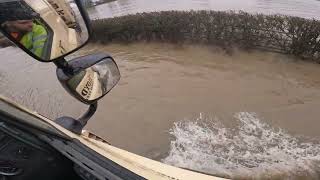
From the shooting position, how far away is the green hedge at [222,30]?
1120cm

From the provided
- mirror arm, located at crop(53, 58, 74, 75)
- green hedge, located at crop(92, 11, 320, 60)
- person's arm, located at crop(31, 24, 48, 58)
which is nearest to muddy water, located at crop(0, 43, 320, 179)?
green hedge, located at crop(92, 11, 320, 60)

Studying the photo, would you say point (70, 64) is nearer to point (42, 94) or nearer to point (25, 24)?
point (25, 24)

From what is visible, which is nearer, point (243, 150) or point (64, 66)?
point (64, 66)

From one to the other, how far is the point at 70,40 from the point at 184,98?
8.61 metres

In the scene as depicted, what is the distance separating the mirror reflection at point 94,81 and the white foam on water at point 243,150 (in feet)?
18.0

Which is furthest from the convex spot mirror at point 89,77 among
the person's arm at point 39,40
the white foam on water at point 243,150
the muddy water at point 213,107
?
the muddy water at point 213,107

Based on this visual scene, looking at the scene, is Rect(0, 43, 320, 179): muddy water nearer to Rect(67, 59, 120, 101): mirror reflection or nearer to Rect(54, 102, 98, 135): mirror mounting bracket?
Rect(54, 102, 98, 135): mirror mounting bracket

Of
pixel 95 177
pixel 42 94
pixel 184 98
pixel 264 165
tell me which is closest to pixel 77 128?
pixel 95 177

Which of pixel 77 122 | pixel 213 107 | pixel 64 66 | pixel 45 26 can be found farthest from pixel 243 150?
pixel 45 26

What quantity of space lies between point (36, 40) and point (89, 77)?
0.29m

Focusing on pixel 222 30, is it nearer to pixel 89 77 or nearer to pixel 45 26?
pixel 89 77

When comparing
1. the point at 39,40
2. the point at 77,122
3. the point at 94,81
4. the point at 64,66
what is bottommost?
the point at 77,122

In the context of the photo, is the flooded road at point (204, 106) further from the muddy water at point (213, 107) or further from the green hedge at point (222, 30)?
the green hedge at point (222, 30)

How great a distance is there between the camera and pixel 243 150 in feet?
25.7
